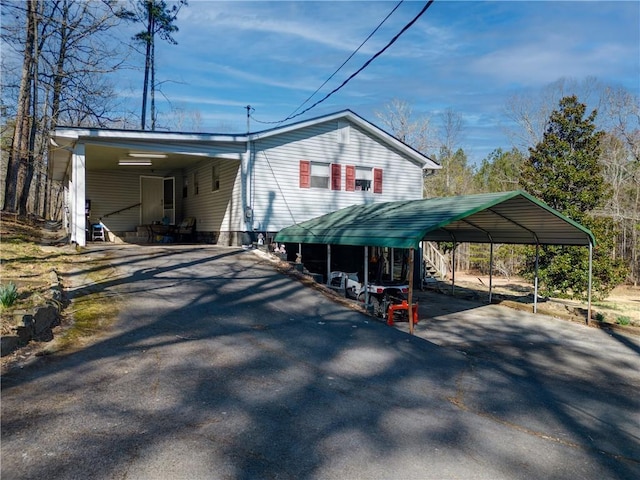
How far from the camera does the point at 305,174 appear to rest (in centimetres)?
1522

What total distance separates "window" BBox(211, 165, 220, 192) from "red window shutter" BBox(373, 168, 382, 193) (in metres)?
5.57

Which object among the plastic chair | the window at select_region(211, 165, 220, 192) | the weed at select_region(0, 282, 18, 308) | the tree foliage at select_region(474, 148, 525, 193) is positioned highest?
the tree foliage at select_region(474, 148, 525, 193)

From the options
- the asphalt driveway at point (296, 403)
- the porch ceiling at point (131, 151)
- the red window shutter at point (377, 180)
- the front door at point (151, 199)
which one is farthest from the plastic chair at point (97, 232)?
the asphalt driveway at point (296, 403)

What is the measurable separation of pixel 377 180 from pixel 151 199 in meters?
9.42

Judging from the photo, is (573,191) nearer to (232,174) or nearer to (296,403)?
(232,174)

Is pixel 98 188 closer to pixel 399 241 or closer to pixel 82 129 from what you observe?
pixel 82 129

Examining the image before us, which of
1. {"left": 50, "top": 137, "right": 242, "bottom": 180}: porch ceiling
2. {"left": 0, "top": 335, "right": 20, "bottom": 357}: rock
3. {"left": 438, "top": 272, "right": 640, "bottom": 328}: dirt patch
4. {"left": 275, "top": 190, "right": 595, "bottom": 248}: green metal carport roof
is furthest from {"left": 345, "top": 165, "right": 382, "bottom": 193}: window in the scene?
{"left": 0, "top": 335, "right": 20, "bottom": 357}: rock

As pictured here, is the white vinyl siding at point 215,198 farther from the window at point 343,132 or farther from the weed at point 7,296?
the weed at point 7,296

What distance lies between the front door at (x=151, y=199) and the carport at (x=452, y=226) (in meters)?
7.56

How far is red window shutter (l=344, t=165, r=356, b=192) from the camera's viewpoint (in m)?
16.0

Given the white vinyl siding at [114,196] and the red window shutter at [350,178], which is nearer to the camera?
the red window shutter at [350,178]

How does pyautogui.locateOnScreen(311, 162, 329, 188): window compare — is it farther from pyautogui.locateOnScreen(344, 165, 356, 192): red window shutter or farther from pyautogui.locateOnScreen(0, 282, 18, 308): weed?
pyautogui.locateOnScreen(0, 282, 18, 308): weed

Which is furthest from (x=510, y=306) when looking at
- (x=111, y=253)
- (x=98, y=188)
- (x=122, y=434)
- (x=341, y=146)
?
(x=98, y=188)

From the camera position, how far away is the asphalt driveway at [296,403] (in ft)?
10.4
